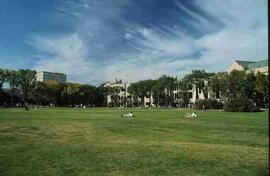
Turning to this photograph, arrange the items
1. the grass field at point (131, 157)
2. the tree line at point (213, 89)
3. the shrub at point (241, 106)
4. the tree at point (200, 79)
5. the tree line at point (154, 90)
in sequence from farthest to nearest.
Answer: the tree at point (200, 79) < the tree line at point (154, 90) < the tree line at point (213, 89) < the shrub at point (241, 106) < the grass field at point (131, 157)

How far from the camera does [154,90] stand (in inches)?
6727

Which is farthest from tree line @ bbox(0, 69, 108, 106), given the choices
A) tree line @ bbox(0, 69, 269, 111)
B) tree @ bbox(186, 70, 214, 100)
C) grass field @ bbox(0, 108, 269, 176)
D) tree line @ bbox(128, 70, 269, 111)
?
grass field @ bbox(0, 108, 269, 176)

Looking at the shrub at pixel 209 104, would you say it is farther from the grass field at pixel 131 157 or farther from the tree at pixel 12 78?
the grass field at pixel 131 157

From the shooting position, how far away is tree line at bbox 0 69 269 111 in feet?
367

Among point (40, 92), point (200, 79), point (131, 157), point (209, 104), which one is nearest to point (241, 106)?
point (209, 104)

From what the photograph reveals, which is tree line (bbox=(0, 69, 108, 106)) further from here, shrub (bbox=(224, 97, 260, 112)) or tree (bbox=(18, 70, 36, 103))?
shrub (bbox=(224, 97, 260, 112))

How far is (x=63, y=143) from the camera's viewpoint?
19734mm

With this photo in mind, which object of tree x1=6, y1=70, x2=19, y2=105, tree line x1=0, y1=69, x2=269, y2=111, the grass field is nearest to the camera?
the grass field

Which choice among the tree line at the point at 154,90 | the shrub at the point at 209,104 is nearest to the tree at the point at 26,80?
the tree line at the point at 154,90

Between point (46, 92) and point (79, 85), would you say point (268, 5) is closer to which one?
point (46, 92)

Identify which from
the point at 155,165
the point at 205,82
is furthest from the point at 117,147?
the point at 205,82

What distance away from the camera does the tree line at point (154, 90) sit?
112 m

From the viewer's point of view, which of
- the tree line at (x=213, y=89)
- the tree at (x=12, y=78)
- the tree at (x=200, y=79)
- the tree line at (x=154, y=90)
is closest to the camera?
the tree line at (x=213, y=89)

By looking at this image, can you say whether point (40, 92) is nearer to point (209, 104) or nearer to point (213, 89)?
point (213, 89)
